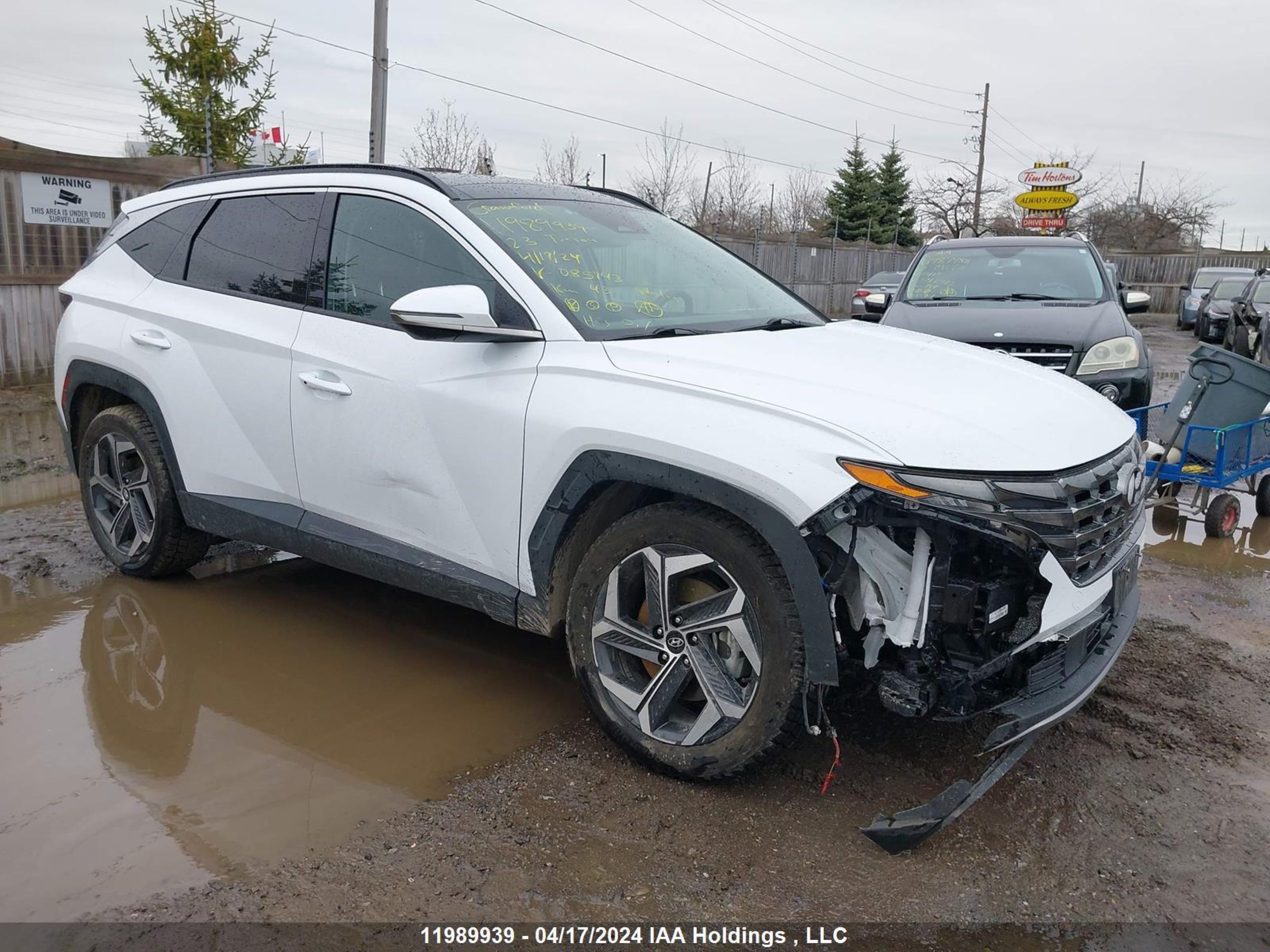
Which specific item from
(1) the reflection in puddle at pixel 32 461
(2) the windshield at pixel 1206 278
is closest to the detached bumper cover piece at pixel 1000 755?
(1) the reflection in puddle at pixel 32 461

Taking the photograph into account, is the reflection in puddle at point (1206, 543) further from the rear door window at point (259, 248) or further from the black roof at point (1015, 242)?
the rear door window at point (259, 248)

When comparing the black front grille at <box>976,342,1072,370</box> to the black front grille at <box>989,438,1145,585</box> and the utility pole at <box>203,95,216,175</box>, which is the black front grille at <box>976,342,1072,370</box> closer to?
the black front grille at <box>989,438,1145,585</box>

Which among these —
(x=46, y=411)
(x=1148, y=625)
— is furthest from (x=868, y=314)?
(x=46, y=411)

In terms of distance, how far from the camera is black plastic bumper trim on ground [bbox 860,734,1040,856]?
2682mm

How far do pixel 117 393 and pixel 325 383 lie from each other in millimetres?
1703

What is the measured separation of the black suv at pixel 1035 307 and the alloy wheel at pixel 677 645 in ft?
12.2

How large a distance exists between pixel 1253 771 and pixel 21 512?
255 inches

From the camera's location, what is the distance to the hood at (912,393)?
2729 mm

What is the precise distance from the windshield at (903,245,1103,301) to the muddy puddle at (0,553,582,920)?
5.29m

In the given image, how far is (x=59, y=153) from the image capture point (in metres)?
10.4

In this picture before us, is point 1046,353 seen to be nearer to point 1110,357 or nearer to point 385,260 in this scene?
point 1110,357

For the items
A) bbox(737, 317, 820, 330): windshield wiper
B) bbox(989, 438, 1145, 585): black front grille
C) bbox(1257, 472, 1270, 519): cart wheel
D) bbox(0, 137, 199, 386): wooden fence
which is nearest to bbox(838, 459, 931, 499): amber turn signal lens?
bbox(989, 438, 1145, 585): black front grille

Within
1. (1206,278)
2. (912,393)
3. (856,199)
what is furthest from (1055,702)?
(856,199)

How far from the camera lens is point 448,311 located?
322cm
